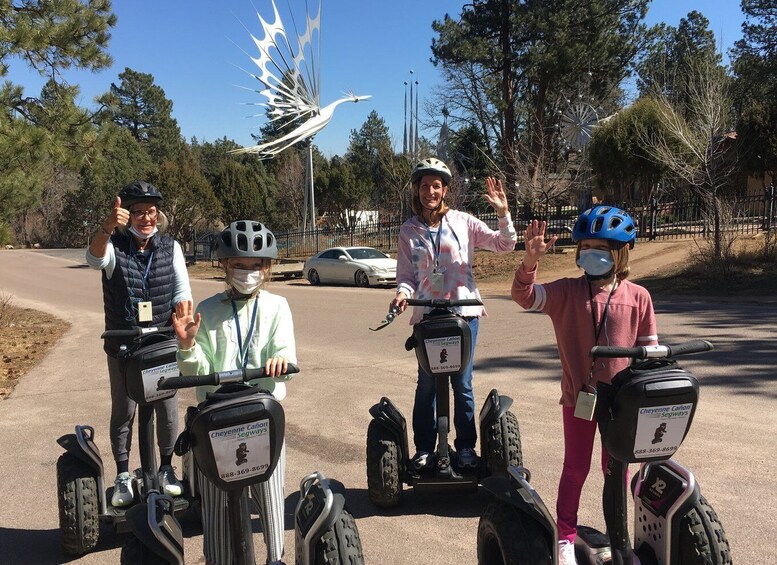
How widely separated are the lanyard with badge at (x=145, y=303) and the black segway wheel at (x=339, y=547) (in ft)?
5.90

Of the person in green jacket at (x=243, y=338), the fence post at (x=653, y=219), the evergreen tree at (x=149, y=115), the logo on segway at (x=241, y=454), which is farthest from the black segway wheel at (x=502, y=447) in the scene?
the evergreen tree at (x=149, y=115)

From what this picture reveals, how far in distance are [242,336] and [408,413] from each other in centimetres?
353

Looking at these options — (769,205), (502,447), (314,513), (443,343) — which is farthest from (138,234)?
(769,205)

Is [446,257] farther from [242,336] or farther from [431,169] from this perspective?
[242,336]

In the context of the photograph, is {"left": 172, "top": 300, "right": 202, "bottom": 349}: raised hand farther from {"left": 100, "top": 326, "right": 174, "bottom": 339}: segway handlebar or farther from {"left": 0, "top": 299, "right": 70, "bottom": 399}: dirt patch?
{"left": 0, "top": 299, "right": 70, "bottom": 399}: dirt patch

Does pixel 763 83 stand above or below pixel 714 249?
above

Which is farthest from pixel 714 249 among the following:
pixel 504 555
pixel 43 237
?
pixel 43 237

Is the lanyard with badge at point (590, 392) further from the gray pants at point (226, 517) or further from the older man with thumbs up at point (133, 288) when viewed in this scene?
the older man with thumbs up at point (133, 288)

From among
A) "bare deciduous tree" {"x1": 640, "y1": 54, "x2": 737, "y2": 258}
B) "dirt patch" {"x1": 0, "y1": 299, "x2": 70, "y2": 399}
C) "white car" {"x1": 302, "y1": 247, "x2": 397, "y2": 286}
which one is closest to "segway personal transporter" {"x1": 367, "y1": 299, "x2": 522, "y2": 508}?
"dirt patch" {"x1": 0, "y1": 299, "x2": 70, "y2": 399}

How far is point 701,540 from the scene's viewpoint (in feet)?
8.32

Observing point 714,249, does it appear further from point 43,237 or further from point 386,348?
point 43,237

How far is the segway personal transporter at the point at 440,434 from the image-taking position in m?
3.75

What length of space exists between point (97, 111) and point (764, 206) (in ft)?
59.1

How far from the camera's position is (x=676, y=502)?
101 inches
